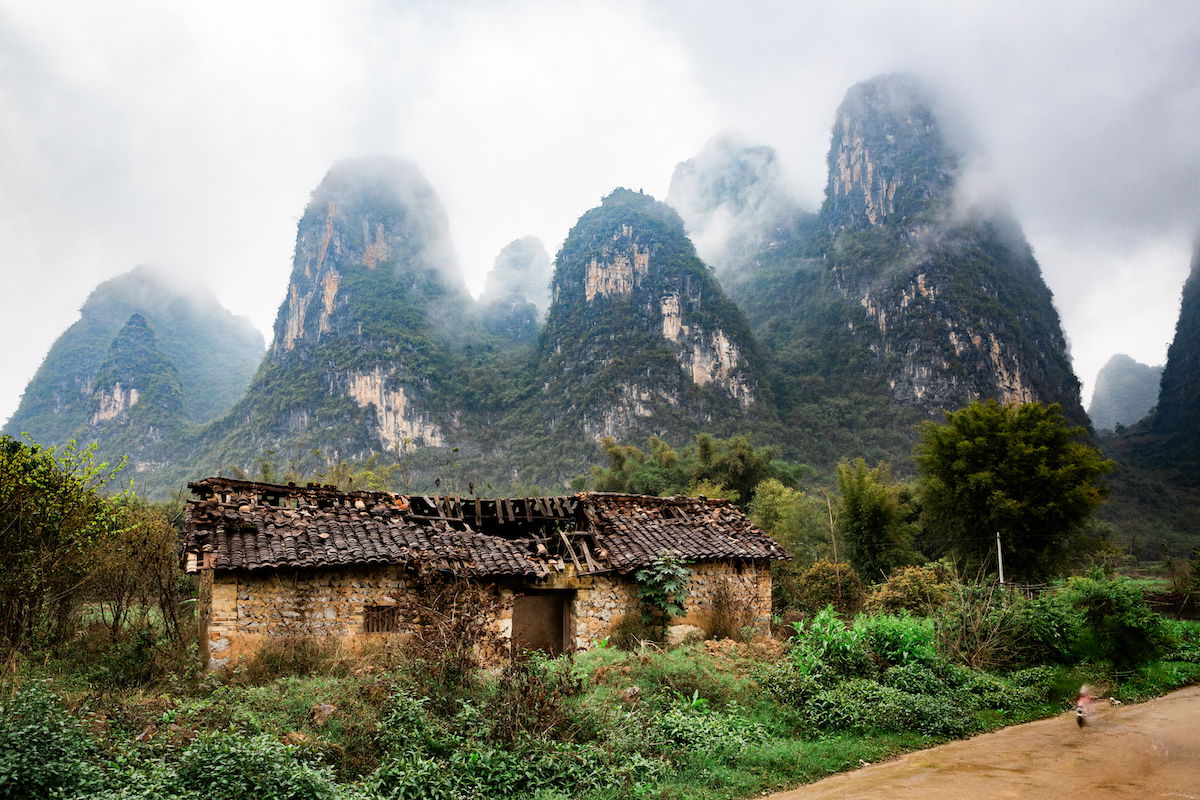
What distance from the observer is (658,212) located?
107625 mm

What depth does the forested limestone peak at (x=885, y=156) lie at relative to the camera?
10350 centimetres

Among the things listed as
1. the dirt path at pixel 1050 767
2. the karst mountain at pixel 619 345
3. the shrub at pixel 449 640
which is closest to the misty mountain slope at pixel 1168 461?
the karst mountain at pixel 619 345

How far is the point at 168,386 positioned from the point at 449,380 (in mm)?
45898

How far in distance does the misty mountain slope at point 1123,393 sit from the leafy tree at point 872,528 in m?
121

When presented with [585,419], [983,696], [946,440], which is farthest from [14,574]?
[585,419]

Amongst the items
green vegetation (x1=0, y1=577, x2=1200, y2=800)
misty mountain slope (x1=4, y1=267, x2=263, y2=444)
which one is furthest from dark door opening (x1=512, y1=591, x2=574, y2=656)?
misty mountain slope (x1=4, y1=267, x2=263, y2=444)

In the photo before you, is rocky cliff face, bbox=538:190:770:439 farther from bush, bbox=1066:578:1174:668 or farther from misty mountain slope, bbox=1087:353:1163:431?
misty mountain slope, bbox=1087:353:1163:431

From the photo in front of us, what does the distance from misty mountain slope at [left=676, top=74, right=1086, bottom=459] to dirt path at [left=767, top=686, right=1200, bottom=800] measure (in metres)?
68.7

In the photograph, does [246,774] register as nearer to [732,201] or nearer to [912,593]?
Answer: [912,593]

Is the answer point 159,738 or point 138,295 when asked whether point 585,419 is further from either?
point 138,295

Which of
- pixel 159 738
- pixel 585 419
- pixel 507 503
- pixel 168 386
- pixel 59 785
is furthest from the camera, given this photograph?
pixel 168 386

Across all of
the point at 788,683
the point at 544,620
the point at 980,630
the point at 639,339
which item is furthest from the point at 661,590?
the point at 639,339

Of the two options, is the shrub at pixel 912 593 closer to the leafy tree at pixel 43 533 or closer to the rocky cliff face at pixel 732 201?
the leafy tree at pixel 43 533

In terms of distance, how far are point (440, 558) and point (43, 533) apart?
18.3 feet
